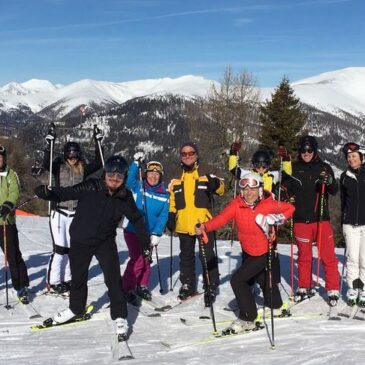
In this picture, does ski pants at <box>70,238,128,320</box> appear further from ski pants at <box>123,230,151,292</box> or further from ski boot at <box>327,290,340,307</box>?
ski boot at <box>327,290,340,307</box>

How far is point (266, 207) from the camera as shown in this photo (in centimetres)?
588

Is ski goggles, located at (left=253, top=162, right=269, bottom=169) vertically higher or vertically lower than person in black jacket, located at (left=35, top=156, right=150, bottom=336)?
higher

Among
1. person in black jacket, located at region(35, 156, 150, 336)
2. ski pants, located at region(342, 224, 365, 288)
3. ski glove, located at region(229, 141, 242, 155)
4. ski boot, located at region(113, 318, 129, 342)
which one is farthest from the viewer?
ski glove, located at region(229, 141, 242, 155)

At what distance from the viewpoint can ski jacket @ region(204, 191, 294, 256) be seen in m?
5.86

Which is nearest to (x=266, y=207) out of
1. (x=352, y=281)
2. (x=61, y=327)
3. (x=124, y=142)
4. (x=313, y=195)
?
(x=313, y=195)

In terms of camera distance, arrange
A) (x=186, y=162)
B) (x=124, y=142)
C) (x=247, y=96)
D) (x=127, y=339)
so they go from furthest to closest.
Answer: (x=124, y=142)
(x=247, y=96)
(x=186, y=162)
(x=127, y=339)

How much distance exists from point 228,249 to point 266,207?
7.00 meters

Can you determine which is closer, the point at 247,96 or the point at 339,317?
the point at 339,317

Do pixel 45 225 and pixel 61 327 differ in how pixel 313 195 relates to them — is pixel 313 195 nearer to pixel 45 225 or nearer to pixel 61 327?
pixel 61 327

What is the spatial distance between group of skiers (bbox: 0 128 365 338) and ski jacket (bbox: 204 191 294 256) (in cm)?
1

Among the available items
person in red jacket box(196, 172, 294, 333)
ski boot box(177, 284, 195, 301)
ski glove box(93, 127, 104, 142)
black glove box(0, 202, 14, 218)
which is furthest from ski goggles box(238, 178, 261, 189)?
black glove box(0, 202, 14, 218)


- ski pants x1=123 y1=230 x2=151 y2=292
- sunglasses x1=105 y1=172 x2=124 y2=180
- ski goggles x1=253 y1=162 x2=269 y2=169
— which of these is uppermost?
ski goggles x1=253 y1=162 x2=269 y2=169

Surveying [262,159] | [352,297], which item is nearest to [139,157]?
[262,159]

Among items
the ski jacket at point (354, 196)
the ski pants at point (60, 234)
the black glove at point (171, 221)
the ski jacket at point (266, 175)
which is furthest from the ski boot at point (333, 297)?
the ski pants at point (60, 234)
